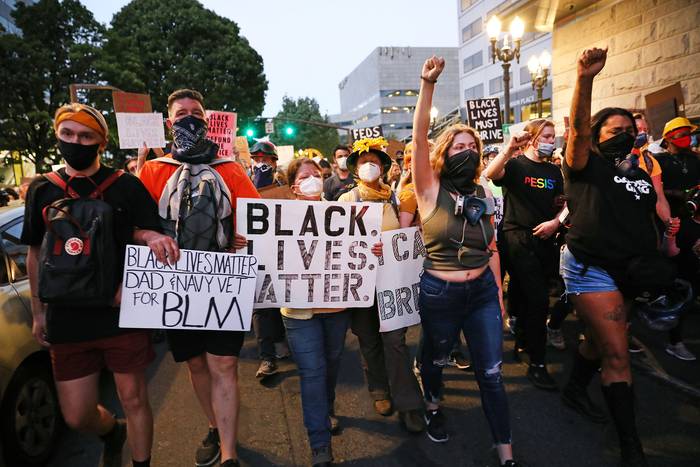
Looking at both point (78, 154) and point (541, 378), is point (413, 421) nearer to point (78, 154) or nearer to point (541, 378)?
point (541, 378)

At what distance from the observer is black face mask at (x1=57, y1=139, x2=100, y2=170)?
7.77ft

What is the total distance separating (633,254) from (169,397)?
145 inches

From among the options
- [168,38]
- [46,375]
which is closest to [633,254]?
[46,375]

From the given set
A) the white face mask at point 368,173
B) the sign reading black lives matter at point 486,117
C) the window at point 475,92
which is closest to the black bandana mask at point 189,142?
the white face mask at point 368,173

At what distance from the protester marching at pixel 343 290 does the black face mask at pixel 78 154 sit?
0.02 m

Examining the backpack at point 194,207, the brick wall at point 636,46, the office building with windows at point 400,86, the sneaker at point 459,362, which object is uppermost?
the office building with windows at point 400,86

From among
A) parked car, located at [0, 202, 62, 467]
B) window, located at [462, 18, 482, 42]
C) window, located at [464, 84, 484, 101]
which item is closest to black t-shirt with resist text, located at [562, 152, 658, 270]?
parked car, located at [0, 202, 62, 467]

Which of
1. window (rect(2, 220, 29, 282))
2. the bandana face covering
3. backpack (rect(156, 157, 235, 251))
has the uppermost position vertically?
the bandana face covering

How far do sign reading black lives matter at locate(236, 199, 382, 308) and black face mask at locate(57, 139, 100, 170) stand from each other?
832mm

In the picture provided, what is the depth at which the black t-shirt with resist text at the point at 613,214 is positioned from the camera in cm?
265

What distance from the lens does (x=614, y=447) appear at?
9.50 feet

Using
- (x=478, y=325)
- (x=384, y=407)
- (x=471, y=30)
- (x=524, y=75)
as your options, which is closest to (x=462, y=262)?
(x=478, y=325)

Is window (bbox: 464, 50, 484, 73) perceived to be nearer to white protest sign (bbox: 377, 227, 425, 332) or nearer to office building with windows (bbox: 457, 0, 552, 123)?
office building with windows (bbox: 457, 0, 552, 123)

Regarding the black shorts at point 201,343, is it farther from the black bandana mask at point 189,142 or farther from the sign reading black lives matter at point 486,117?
the sign reading black lives matter at point 486,117
